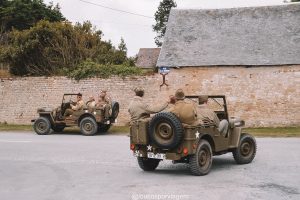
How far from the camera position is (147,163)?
10844 mm

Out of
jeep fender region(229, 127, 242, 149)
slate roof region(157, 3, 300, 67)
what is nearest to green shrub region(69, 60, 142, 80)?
slate roof region(157, 3, 300, 67)

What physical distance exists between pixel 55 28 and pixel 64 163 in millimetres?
19473

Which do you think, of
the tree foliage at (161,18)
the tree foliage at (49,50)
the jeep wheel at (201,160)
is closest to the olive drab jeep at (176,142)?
the jeep wheel at (201,160)

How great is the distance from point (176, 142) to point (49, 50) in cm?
2095

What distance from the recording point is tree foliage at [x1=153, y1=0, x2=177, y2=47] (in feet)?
233

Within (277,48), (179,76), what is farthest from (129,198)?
(277,48)

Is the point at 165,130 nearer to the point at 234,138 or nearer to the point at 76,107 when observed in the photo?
the point at 234,138

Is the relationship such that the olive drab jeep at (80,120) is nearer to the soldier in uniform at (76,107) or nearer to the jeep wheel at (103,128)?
the jeep wheel at (103,128)

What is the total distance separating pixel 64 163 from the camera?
40.0ft

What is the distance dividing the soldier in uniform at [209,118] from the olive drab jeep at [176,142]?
0.32 ft

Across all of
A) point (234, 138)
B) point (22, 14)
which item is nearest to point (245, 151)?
point (234, 138)

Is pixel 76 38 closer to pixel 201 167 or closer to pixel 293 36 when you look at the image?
pixel 293 36

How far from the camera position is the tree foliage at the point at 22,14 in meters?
49.3

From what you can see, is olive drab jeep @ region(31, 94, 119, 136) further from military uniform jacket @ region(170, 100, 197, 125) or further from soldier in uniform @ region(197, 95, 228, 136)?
military uniform jacket @ region(170, 100, 197, 125)
